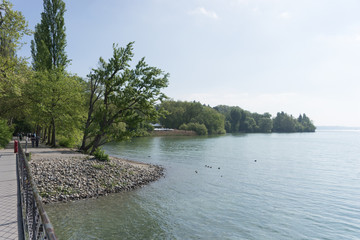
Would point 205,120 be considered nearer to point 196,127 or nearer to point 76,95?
point 196,127

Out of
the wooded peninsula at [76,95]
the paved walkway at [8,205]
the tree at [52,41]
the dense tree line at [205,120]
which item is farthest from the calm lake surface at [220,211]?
the dense tree line at [205,120]

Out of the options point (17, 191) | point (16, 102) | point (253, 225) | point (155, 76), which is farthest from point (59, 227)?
point (16, 102)

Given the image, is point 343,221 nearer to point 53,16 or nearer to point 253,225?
point 253,225

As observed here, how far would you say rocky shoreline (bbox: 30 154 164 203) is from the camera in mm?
17222

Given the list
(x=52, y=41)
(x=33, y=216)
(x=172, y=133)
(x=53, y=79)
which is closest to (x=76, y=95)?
(x=53, y=79)

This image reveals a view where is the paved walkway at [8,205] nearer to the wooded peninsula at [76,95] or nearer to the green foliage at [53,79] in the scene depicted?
the wooded peninsula at [76,95]

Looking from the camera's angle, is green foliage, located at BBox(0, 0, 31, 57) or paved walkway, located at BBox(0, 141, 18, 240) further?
green foliage, located at BBox(0, 0, 31, 57)

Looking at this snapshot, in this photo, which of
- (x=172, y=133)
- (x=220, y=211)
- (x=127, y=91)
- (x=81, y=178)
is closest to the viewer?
(x=220, y=211)

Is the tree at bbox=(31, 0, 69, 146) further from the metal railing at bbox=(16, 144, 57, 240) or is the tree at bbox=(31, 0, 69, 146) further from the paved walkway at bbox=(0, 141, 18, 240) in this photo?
the metal railing at bbox=(16, 144, 57, 240)

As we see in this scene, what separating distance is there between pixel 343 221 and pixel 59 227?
57.2 feet

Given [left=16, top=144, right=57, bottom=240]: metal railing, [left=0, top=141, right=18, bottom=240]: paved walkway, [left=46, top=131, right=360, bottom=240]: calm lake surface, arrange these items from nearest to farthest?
1. [left=16, top=144, right=57, bottom=240]: metal railing
2. [left=0, top=141, right=18, bottom=240]: paved walkway
3. [left=46, top=131, right=360, bottom=240]: calm lake surface

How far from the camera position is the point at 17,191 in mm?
10953

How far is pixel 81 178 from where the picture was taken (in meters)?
19.8

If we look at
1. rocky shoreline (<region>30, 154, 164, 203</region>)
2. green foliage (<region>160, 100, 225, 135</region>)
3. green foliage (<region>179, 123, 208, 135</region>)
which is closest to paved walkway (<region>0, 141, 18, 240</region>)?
rocky shoreline (<region>30, 154, 164, 203</region>)
